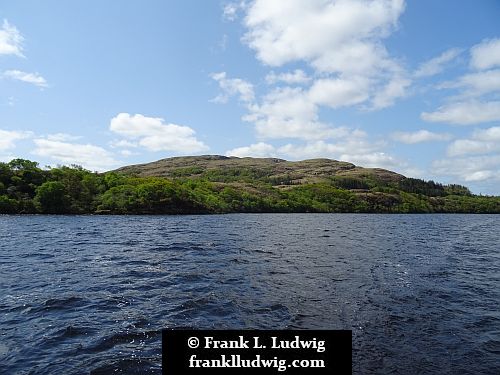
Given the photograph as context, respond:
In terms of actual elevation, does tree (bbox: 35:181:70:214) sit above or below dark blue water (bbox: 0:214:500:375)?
above

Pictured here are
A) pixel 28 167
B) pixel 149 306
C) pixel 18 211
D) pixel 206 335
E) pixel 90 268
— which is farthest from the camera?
pixel 28 167

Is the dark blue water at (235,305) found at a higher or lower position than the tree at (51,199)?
lower

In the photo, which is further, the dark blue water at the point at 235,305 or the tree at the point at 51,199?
the tree at the point at 51,199

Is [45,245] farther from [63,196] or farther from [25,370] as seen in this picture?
[63,196]

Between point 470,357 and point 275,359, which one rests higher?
point 275,359

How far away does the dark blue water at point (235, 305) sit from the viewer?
14.6 meters

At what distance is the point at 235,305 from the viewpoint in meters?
21.6

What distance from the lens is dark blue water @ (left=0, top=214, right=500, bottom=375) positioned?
14.6 metres

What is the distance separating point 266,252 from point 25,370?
32.7 metres

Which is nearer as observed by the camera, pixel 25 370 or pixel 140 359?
pixel 25 370

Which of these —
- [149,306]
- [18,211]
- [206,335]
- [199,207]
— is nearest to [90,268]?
[149,306]

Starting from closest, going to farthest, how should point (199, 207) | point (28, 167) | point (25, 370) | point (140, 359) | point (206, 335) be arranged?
point (206, 335), point (25, 370), point (140, 359), point (28, 167), point (199, 207)

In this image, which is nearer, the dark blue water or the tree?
the dark blue water

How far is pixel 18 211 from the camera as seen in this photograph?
127188mm
